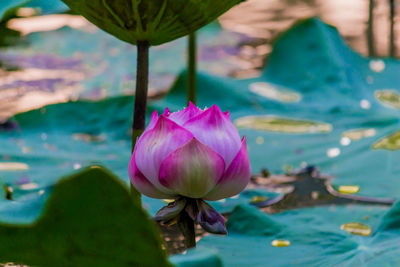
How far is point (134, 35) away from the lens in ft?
2.58

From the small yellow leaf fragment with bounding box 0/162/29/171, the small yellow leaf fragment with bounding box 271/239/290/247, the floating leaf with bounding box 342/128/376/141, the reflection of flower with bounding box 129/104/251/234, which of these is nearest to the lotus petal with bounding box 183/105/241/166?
the reflection of flower with bounding box 129/104/251/234

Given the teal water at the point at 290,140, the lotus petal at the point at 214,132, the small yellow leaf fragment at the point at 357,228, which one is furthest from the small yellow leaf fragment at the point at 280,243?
the lotus petal at the point at 214,132

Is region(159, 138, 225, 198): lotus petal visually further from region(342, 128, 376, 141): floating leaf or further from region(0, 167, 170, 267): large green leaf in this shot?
region(342, 128, 376, 141): floating leaf

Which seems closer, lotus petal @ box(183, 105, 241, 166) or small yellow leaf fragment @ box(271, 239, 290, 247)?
lotus petal @ box(183, 105, 241, 166)

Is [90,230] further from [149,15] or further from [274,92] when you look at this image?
[274,92]

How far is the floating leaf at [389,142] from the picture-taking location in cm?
139

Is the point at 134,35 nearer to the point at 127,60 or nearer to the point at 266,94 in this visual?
the point at 266,94

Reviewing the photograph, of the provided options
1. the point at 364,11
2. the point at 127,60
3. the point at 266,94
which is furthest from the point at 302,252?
the point at 364,11

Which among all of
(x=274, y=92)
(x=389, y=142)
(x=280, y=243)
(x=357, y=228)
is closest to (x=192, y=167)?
(x=280, y=243)

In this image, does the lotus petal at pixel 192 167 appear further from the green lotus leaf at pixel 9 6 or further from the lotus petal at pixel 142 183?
the green lotus leaf at pixel 9 6

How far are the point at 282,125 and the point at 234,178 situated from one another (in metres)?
1.00

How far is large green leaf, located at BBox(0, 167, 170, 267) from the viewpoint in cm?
48

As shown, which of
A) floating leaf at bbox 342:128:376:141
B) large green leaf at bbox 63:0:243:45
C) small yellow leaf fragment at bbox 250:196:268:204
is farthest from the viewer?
floating leaf at bbox 342:128:376:141

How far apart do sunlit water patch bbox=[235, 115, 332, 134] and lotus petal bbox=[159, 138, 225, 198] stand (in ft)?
3.18
